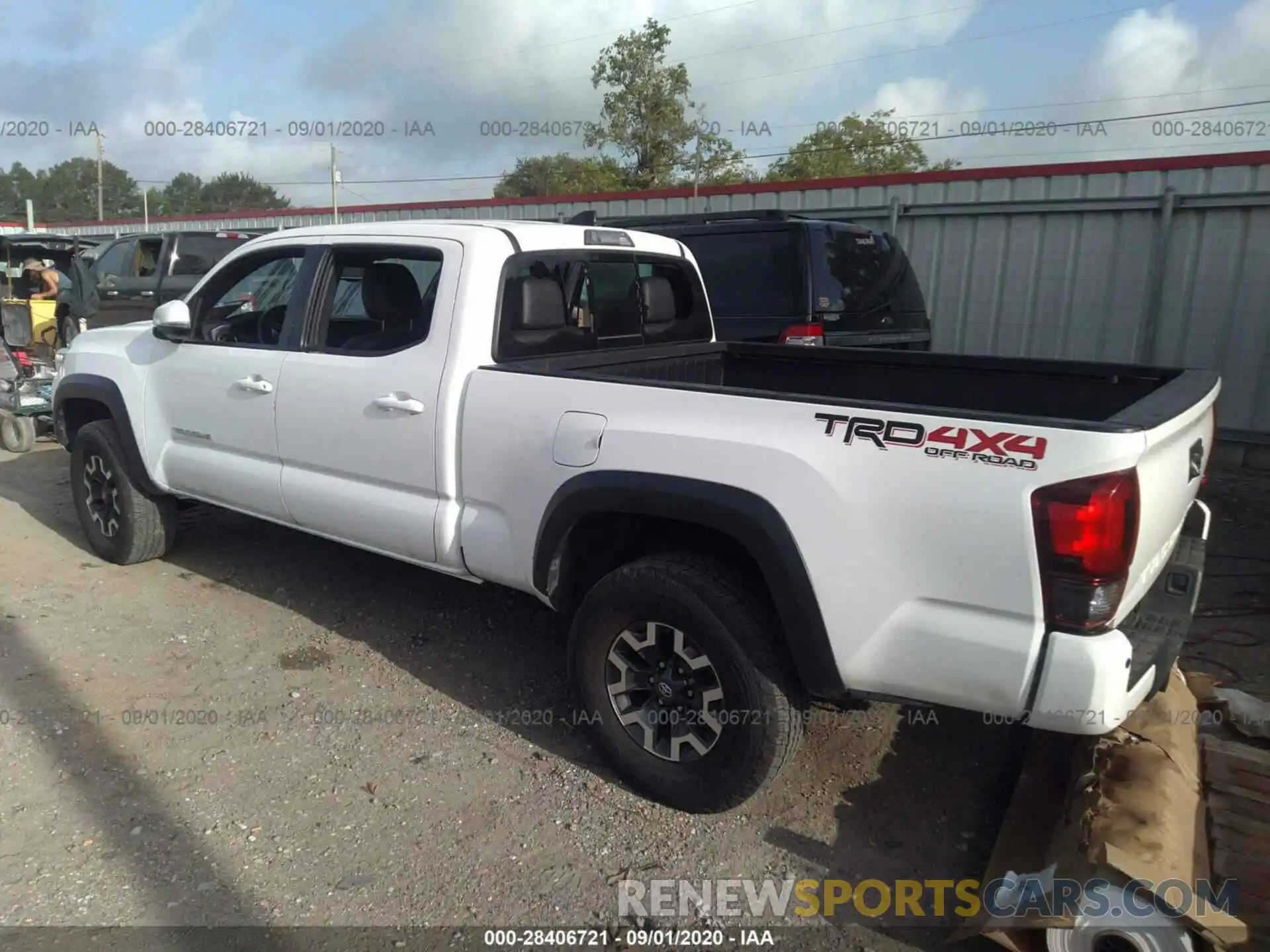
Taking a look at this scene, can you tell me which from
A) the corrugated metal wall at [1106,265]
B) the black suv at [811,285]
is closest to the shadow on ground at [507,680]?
the black suv at [811,285]

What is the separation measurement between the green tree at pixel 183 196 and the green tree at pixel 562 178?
24.3 m

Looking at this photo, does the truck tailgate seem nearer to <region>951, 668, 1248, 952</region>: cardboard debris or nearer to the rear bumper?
the rear bumper

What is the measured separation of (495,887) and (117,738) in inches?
69.9

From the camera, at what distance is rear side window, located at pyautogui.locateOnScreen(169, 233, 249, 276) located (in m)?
11.5

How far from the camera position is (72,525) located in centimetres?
628

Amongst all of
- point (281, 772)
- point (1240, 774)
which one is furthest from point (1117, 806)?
A: point (281, 772)

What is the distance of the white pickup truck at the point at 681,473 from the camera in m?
2.36

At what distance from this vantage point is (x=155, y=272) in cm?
1212

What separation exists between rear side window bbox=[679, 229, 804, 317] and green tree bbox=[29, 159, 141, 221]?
210 feet

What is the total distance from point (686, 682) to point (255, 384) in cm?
249

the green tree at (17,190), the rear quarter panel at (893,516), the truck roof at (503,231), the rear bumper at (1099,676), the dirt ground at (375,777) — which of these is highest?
the green tree at (17,190)

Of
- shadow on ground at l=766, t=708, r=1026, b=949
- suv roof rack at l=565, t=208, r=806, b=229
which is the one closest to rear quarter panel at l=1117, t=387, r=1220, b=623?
shadow on ground at l=766, t=708, r=1026, b=949

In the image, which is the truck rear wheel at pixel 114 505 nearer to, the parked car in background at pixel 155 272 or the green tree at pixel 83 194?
the parked car in background at pixel 155 272

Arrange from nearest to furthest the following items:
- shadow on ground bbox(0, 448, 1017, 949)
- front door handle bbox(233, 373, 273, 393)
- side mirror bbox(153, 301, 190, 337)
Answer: shadow on ground bbox(0, 448, 1017, 949)
front door handle bbox(233, 373, 273, 393)
side mirror bbox(153, 301, 190, 337)
